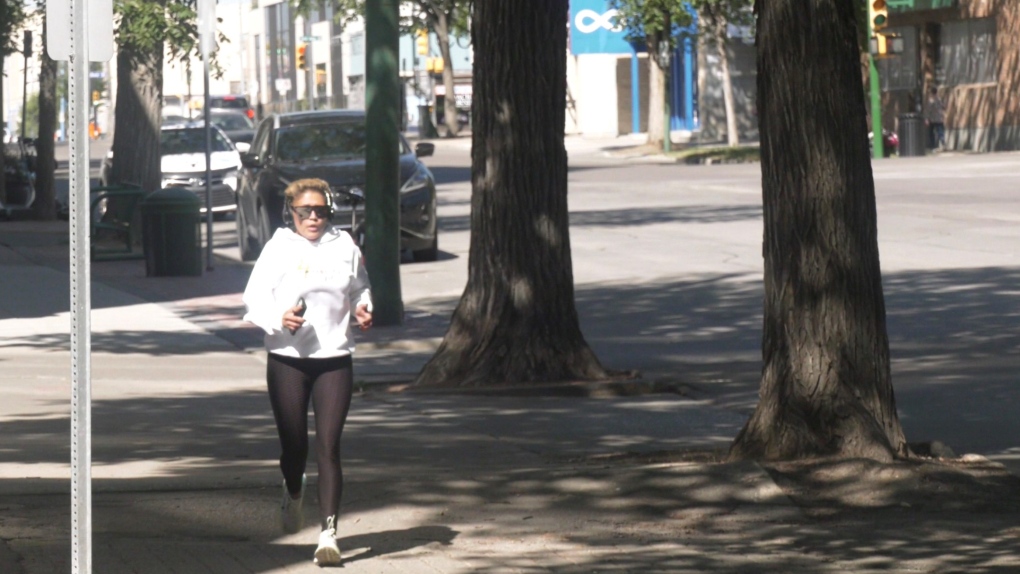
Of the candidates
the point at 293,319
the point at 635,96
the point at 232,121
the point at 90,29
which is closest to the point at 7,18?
the point at 232,121

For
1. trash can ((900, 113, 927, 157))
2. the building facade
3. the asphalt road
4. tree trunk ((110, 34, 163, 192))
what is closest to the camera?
the asphalt road

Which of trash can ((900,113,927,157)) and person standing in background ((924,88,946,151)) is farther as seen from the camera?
person standing in background ((924,88,946,151))

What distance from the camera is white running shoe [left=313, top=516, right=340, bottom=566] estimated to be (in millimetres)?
6688

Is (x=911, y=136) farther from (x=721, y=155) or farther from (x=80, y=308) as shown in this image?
(x=80, y=308)

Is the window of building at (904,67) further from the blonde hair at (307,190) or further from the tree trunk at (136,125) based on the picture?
the blonde hair at (307,190)

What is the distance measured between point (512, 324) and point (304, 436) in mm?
5241

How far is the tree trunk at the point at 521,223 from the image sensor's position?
40.2ft

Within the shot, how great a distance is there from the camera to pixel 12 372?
1333 cm

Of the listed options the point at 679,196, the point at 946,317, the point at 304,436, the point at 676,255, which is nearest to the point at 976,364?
the point at 946,317

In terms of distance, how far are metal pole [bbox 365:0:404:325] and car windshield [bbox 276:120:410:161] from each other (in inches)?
236

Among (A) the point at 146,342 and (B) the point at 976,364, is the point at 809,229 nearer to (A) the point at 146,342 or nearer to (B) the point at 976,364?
(B) the point at 976,364

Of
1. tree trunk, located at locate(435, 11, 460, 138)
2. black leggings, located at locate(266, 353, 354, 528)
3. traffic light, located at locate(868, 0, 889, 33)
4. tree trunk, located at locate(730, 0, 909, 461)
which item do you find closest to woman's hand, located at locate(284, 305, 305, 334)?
black leggings, located at locate(266, 353, 354, 528)

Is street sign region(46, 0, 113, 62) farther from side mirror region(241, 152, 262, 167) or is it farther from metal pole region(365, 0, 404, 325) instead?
side mirror region(241, 152, 262, 167)

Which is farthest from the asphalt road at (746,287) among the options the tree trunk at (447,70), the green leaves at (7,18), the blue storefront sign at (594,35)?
the tree trunk at (447,70)
